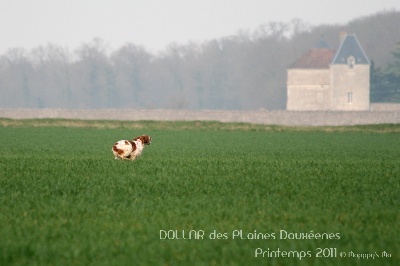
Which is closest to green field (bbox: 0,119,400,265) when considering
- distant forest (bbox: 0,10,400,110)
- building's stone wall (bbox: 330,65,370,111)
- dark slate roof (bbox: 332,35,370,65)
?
building's stone wall (bbox: 330,65,370,111)

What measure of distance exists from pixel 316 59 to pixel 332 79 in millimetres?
5496

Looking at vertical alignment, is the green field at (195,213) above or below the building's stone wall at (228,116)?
above

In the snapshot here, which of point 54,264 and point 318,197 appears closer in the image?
point 54,264

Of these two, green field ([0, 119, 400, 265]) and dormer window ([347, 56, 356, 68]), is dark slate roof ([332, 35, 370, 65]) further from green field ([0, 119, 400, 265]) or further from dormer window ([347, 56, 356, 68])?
green field ([0, 119, 400, 265])

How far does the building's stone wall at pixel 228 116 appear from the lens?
6569cm

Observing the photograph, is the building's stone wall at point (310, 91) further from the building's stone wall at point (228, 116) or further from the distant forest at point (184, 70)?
the building's stone wall at point (228, 116)

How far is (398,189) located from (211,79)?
15033 cm

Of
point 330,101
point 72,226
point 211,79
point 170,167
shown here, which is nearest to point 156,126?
point 170,167

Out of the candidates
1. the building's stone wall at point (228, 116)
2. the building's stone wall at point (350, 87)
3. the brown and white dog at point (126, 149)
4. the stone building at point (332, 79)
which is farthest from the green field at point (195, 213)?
the stone building at point (332, 79)

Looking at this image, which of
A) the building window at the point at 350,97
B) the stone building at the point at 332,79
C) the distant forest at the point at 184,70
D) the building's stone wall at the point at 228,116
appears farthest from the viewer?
the distant forest at the point at 184,70

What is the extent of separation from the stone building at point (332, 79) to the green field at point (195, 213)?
84.0 m

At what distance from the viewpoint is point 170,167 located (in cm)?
1912

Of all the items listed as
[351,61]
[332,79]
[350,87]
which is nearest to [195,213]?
[350,87]

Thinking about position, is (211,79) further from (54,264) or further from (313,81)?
(54,264)
